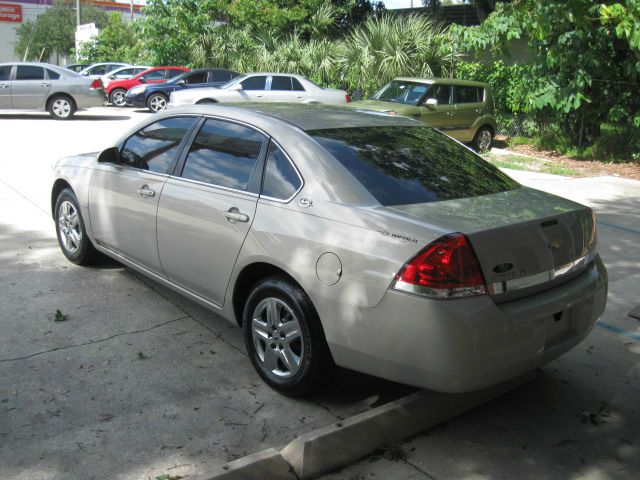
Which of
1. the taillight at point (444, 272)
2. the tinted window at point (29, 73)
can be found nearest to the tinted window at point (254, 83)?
the tinted window at point (29, 73)

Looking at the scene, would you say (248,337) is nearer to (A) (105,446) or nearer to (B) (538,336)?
(A) (105,446)

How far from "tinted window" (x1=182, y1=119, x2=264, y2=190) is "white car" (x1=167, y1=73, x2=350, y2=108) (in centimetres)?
1389

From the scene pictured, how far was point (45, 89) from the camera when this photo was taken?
62.5 ft

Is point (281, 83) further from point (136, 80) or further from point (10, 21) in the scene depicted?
point (10, 21)

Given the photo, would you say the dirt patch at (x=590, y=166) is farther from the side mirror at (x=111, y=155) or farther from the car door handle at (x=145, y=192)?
the car door handle at (x=145, y=192)

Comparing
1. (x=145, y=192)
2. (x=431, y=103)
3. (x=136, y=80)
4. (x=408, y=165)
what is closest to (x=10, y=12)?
(x=136, y=80)

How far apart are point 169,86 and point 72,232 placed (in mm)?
16935

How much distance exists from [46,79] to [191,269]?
16910mm

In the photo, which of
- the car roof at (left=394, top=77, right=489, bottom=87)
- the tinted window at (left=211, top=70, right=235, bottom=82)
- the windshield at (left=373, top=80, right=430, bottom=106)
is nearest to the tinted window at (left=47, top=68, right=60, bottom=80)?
the tinted window at (left=211, top=70, right=235, bottom=82)

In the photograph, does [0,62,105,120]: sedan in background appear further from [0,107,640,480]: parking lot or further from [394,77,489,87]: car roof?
[0,107,640,480]: parking lot

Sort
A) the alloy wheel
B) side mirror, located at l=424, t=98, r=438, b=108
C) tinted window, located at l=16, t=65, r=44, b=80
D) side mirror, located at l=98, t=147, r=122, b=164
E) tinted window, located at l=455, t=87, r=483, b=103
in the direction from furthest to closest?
1. tinted window, located at l=16, t=65, r=44, b=80
2. tinted window, located at l=455, t=87, r=483, b=103
3. side mirror, located at l=424, t=98, r=438, b=108
4. side mirror, located at l=98, t=147, r=122, b=164
5. the alloy wheel

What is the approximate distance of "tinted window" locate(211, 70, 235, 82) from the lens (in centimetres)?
2120

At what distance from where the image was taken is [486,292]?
3.25 meters

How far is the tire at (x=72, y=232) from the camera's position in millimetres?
5809
